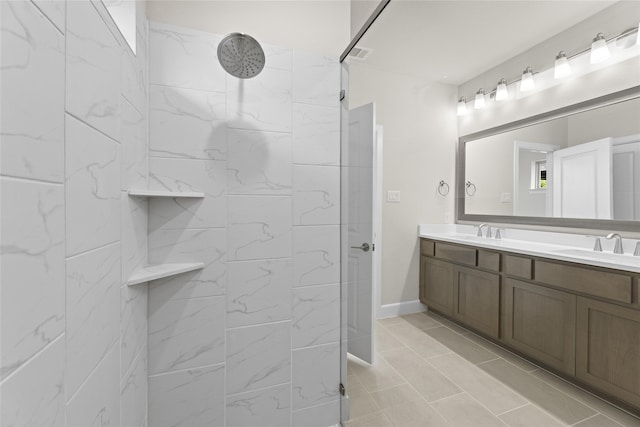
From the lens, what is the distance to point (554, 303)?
83cm

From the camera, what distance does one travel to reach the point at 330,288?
149cm

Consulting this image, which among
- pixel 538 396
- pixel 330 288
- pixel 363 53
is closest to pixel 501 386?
pixel 538 396

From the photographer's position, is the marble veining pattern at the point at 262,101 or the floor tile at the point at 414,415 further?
the marble veining pattern at the point at 262,101

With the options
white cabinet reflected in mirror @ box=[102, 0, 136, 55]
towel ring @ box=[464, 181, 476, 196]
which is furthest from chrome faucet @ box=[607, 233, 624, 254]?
white cabinet reflected in mirror @ box=[102, 0, 136, 55]

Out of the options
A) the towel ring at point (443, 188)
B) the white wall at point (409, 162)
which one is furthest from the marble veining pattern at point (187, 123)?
the towel ring at point (443, 188)

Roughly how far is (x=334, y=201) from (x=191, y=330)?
93 cm

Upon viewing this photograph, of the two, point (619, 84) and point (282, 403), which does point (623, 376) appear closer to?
point (619, 84)

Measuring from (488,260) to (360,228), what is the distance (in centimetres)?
57

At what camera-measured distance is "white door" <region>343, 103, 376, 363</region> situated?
1.30m

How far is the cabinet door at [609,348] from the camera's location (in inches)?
26.3

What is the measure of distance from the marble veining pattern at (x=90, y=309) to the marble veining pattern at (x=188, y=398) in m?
0.53

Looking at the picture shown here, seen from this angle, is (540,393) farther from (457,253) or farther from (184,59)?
(184,59)

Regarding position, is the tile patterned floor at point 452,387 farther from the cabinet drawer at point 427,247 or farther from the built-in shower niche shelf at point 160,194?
the built-in shower niche shelf at point 160,194

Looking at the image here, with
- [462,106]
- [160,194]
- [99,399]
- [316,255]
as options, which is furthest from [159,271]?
[462,106]
